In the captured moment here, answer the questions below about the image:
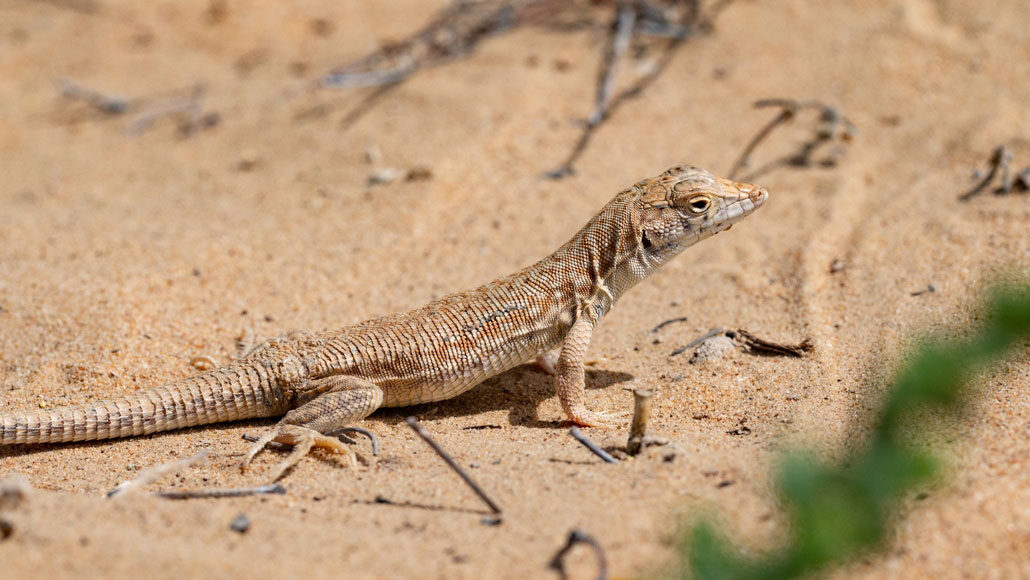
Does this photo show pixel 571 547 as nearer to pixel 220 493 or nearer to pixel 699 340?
pixel 220 493

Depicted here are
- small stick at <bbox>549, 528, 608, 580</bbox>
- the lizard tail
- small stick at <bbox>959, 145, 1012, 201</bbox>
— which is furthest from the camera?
small stick at <bbox>959, 145, 1012, 201</bbox>

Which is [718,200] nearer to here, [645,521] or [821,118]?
[645,521]

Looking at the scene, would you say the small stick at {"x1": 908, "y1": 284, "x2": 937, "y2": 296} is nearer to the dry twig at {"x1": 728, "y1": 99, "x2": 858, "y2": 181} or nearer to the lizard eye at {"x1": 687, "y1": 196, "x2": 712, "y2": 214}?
the lizard eye at {"x1": 687, "y1": 196, "x2": 712, "y2": 214}

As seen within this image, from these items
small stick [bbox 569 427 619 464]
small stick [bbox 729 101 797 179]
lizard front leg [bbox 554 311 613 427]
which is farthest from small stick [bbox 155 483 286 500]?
small stick [bbox 729 101 797 179]

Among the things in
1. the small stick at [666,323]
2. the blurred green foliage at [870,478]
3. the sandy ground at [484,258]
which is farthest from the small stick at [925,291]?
the blurred green foliage at [870,478]

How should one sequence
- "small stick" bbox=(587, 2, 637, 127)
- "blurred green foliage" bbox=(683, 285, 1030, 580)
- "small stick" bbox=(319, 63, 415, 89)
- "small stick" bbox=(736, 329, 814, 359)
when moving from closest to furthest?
"blurred green foliage" bbox=(683, 285, 1030, 580)
"small stick" bbox=(736, 329, 814, 359)
"small stick" bbox=(587, 2, 637, 127)
"small stick" bbox=(319, 63, 415, 89)

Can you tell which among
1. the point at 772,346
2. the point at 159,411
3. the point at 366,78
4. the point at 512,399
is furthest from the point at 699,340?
the point at 366,78

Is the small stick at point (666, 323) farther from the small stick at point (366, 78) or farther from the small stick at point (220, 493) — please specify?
the small stick at point (366, 78)
